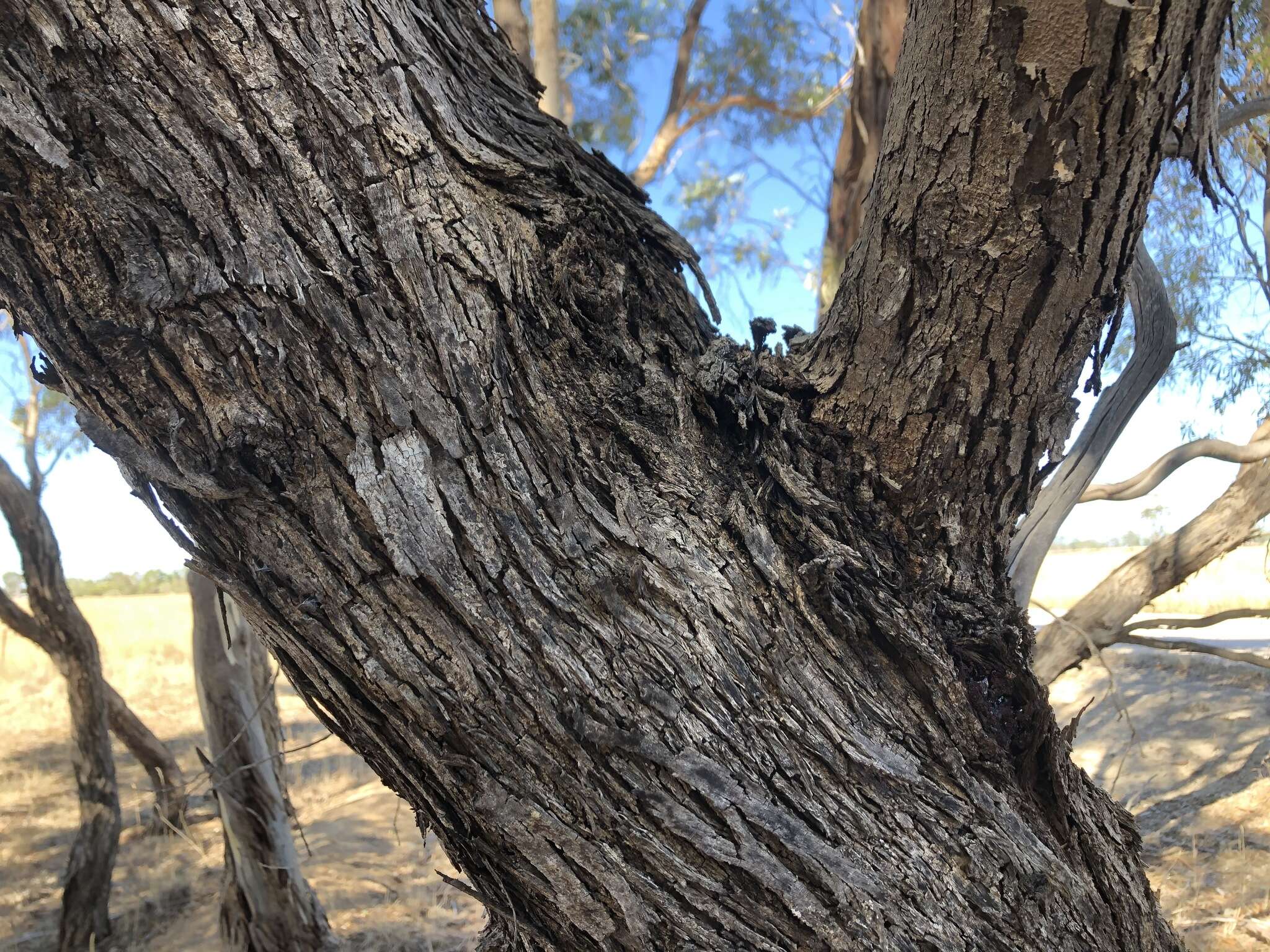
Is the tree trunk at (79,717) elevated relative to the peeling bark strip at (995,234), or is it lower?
lower

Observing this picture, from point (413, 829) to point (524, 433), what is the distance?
6661 millimetres

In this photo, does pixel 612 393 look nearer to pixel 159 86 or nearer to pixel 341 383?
pixel 341 383

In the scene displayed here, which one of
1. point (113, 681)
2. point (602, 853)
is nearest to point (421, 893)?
point (602, 853)

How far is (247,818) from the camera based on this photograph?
161 inches

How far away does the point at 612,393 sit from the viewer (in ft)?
3.59

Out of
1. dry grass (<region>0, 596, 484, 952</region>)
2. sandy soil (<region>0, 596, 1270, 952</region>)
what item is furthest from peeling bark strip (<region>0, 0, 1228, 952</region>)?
sandy soil (<region>0, 596, 1270, 952</region>)

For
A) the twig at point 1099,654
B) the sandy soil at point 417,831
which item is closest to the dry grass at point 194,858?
the sandy soil at point 417,831

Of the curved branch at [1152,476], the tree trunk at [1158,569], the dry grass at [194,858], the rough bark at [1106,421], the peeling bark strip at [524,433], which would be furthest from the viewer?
the dry grass at [194,858]

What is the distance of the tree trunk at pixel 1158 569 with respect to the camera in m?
3.96

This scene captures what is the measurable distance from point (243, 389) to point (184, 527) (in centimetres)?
21

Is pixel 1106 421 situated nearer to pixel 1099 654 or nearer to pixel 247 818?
pixel 1099 654

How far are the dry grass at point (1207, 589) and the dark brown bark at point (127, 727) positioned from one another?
810 cm

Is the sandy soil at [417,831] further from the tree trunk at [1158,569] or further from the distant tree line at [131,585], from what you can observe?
the distant tree line at [131,585]

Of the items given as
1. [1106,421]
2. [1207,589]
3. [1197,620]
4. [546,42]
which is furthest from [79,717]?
[1207,589]
